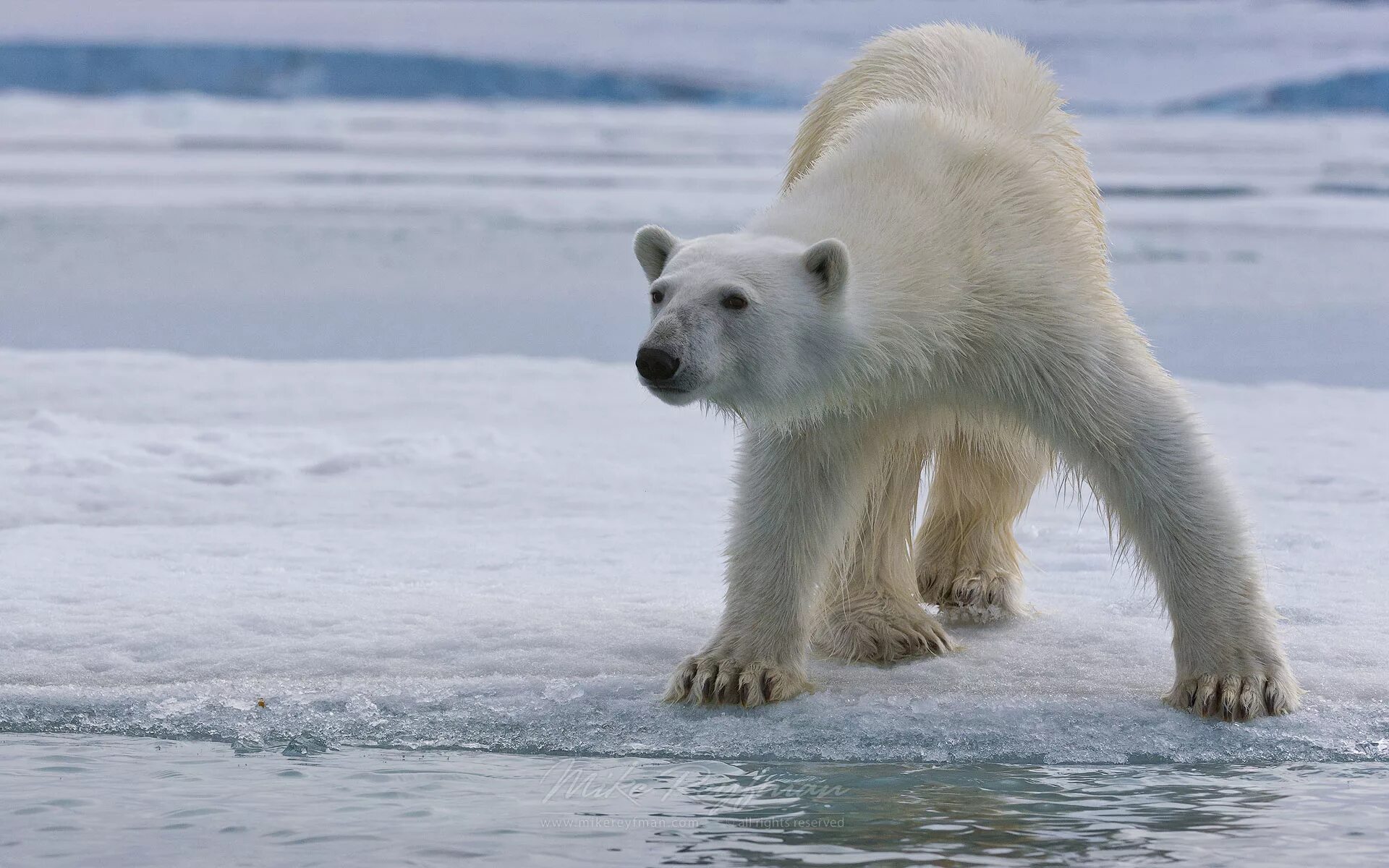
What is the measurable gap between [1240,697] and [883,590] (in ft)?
3.00

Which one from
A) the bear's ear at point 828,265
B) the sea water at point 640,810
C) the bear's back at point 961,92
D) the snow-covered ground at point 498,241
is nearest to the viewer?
the sea water at point 640,810

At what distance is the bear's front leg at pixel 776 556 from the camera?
3424 mm

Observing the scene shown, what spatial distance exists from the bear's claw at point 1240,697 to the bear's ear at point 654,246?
53.4 inches

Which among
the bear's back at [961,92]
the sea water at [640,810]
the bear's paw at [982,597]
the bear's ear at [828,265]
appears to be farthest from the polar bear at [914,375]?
the bear's paw at [982,597]

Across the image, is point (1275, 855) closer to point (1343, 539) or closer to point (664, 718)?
point (664, 718)

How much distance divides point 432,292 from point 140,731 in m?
8.50

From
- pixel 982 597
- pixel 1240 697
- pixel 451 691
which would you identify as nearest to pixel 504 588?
pixel 451 691

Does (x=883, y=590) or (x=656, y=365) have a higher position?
(x=656, y=365)

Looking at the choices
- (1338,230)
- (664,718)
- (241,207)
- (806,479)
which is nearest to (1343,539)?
(806,479)

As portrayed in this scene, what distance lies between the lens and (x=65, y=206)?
16609 mm

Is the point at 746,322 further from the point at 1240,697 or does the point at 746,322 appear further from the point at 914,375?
the point at 1240,697

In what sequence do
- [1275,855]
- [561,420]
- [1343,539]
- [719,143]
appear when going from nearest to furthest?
[1275,855] → [1343,539] → [561,420] → [719,143]

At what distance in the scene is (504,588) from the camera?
4348mm

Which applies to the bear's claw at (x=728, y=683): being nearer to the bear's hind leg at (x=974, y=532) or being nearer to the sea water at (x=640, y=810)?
the sea water at (x=640, y=810)
